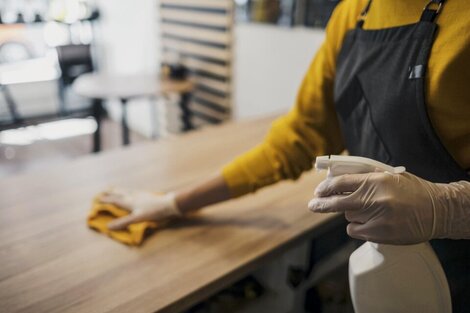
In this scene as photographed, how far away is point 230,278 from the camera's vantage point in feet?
2.72

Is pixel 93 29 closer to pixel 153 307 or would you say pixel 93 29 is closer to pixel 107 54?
pixel 107 54

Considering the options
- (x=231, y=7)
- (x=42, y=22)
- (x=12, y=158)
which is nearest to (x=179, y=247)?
(x=231, y=7)

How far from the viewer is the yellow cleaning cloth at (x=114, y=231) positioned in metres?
0.91

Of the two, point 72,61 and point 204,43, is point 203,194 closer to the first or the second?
point 204,43

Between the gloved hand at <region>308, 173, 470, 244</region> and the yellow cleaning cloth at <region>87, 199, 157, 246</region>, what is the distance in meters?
0.51

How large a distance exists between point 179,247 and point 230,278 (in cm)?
15

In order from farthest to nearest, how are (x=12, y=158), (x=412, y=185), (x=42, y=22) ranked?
(x=42, y=22) → (x=12, y=158) → (x=412, y=185)

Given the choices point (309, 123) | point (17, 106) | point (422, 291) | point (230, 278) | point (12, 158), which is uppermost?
point (309, 123)

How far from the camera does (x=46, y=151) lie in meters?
3.85

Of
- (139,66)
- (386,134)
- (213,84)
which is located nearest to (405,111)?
(386,134)

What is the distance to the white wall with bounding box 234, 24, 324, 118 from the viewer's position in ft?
6.90

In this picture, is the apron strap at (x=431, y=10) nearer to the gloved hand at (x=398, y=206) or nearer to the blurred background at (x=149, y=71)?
the gloved hand at (x=398, y=206)

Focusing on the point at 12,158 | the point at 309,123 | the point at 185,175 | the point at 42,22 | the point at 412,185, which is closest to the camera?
the point at 412,185

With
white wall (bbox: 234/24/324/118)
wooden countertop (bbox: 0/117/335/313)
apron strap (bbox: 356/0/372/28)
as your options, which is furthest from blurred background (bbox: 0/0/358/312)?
apron strap (bbox: 356/0/372/28)
